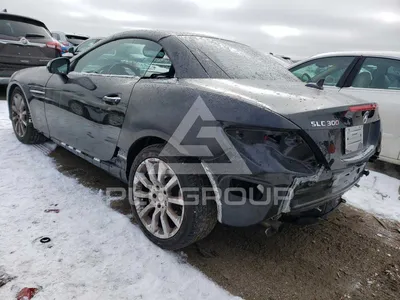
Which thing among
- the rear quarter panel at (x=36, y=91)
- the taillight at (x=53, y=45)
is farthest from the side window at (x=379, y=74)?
the taillight at (x=53, y=45)

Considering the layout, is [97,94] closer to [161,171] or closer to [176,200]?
[161,171]

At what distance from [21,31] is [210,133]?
6.12m

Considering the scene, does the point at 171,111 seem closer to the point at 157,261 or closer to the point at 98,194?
the point at 157,261

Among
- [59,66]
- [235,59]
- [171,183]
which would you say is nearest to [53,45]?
[59,66]

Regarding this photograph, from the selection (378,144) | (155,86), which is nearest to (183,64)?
(155,86)

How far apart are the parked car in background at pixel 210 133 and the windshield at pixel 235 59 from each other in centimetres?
1

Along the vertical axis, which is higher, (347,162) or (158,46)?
(158,46)

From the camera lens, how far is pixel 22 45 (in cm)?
621

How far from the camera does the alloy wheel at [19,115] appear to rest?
4125mm

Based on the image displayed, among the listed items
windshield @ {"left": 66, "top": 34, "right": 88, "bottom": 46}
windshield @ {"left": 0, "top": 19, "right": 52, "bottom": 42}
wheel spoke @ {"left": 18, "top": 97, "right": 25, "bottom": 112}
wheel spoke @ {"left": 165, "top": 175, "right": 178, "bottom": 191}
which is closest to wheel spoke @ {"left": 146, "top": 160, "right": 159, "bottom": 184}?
wheel spoke @ {"left": 165, "top": 175, "right": 178, "bottom": 191}

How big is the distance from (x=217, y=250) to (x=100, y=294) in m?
0.87

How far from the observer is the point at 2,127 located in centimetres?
485

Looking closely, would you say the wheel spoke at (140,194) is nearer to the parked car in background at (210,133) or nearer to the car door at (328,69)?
the parked car in background at (210,133)

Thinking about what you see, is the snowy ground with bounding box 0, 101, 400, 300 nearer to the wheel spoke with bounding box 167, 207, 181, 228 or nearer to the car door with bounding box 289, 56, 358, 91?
the wheel spoke with bounding box 167, 207, 181, 228
